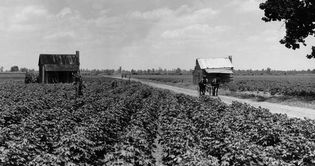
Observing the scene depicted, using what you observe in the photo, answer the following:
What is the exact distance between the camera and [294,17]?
33.0 m

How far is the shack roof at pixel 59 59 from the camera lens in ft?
225

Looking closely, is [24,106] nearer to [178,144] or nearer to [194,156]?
[178,144]

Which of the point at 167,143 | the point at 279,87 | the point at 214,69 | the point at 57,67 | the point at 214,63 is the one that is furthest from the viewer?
the point at 57,67

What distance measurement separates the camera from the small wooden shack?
67188 mm

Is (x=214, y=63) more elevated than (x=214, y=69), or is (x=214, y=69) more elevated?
(x=214, y=63)

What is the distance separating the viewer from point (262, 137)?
13312 millimetres

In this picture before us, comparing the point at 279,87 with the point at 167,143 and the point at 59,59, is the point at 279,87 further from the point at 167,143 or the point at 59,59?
the point at 167,143

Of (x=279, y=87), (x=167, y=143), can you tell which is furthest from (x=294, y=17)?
(x=167, y=143)

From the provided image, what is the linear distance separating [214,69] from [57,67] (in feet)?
87.9

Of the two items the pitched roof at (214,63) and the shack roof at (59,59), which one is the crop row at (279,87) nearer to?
the pitched roof at (214,63)

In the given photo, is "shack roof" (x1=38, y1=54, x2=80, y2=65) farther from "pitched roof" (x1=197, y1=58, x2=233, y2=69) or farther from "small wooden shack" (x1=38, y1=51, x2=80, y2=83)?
"pitched roof" (x1=197, y1=58, x2=233, y2=69)

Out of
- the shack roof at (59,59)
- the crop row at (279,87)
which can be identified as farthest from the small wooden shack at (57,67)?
the crop row at (279,87)

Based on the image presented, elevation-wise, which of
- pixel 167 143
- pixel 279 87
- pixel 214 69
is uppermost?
pixel 214 69

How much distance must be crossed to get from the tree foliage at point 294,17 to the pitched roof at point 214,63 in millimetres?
31294
